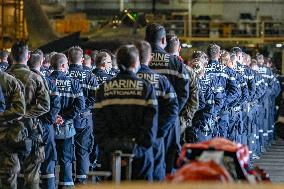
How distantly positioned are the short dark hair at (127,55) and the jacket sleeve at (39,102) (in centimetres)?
310

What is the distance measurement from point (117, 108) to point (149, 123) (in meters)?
0.36

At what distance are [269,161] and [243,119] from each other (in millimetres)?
2511

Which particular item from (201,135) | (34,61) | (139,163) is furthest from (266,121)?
(139,163)

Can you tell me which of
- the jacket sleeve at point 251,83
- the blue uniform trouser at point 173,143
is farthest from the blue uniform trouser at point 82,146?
the jacket sleeve at point 251,83

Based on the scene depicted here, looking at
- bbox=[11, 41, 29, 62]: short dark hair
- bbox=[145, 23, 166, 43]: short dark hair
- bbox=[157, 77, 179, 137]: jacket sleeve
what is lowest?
A: bbox=[157, 77, 179, 137]: jacket sleeve

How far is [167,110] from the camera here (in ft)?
39.9

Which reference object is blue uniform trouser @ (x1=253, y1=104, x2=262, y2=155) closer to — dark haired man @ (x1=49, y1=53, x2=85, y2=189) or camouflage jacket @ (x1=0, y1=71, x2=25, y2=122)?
dark haired man @ (x1=49, y1=53, x2=85, y2=189)

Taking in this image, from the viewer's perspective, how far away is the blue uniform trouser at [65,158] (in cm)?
1664

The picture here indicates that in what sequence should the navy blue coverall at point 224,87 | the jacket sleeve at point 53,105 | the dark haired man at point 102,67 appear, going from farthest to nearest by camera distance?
the navy blue coverall at point 224,87 → the dark haired man at point 102,67 → the jacket sleeve at point 53,105

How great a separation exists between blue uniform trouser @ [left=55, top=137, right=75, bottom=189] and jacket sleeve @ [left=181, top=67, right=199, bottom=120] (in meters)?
2.56

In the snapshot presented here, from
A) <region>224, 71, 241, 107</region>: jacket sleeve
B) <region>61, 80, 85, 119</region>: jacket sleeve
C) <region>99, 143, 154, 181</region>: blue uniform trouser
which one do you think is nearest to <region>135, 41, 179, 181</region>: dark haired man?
<region>99, 143, 154, 181</region>: blue uniform trouser

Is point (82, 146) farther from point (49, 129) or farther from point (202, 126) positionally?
point (49, 129)

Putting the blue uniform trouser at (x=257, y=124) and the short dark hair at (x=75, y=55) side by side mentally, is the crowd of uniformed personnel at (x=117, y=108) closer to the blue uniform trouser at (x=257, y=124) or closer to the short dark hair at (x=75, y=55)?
the short dark hair at (x=75, y=55)

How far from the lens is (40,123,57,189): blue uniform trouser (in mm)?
15445
